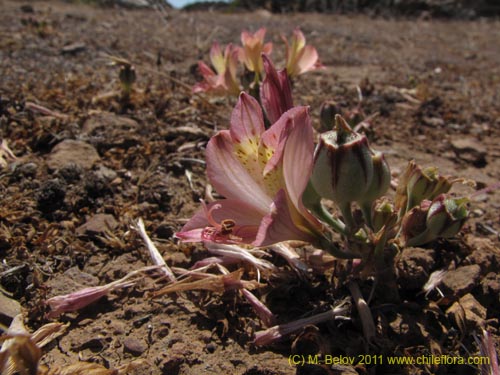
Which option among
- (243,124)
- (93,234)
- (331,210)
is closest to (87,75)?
(93,234)

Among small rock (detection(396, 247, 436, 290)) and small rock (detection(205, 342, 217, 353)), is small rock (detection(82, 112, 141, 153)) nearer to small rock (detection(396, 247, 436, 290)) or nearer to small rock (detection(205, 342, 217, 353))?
small rock (detection(205, 342, 217, 353))

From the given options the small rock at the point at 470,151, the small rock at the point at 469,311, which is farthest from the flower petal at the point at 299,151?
the small rock at the point at 470,151

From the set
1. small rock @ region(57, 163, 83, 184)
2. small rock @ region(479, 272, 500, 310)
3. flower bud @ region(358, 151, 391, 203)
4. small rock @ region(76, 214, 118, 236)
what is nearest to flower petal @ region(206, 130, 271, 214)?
flower bud @ region(358, 151, 391, 203)

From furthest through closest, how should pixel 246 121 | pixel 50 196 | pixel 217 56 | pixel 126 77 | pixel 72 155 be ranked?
pixel 126 77 → pixel 217 56 → pixel 72 155 → pixel 50 196 → pixel 246 121

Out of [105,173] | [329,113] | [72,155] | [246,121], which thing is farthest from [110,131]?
[246,121]

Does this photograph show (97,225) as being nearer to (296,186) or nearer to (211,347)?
(211,347)

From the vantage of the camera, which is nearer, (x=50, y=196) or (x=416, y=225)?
(x=416, y=225)

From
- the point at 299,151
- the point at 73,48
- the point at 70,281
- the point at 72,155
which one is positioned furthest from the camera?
the point at 73,48

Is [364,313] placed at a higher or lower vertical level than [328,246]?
lower

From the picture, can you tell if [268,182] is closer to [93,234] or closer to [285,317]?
[285,317]
